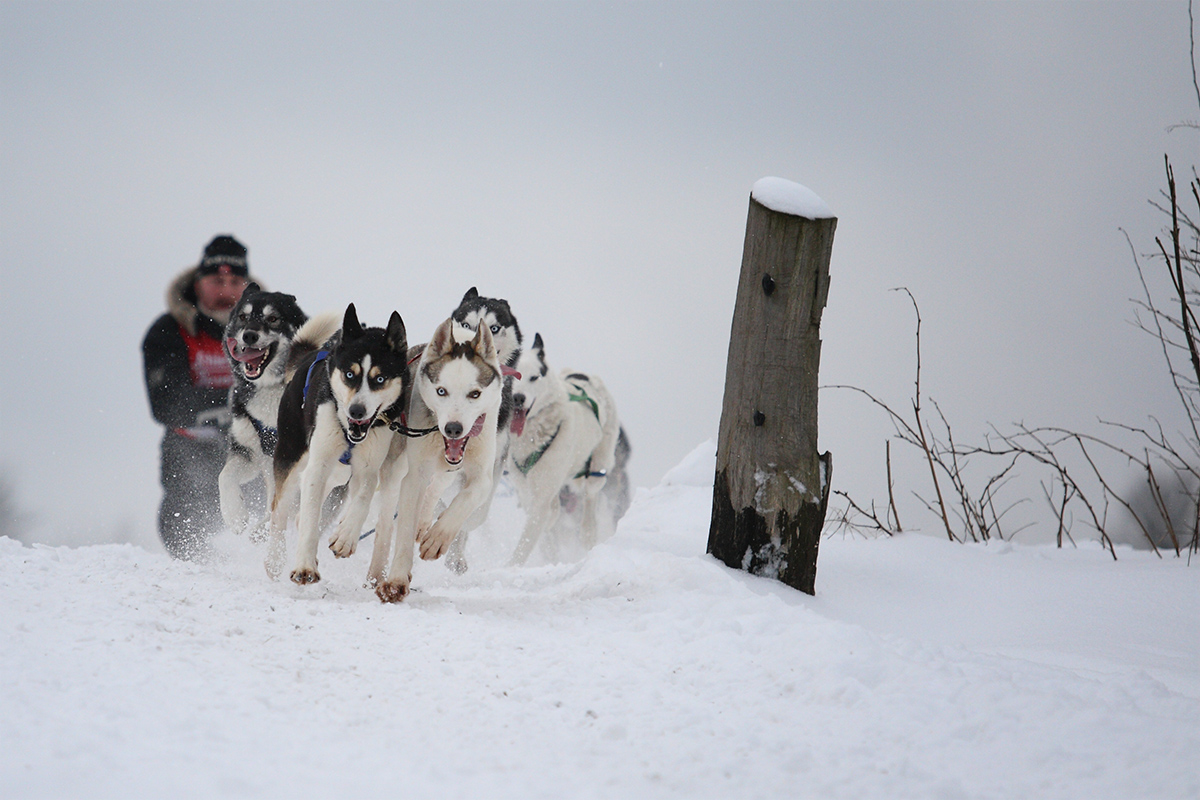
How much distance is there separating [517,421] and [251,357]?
205cm

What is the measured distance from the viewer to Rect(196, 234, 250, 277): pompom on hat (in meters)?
7.00

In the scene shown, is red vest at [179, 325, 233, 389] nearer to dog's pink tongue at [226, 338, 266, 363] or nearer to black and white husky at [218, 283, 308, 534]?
black and white husky at [218, 283, 308, 534]

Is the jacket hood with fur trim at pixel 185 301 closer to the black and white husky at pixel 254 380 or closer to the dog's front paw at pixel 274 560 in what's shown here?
the black and white husky at pixel 254 380

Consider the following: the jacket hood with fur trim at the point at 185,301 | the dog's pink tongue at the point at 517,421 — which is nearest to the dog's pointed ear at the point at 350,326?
the dog's pink tongue at the point at 517,421

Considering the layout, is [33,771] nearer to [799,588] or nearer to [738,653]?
[738,653]

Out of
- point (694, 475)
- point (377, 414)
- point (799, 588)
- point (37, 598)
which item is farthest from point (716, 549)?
point (694, 475)

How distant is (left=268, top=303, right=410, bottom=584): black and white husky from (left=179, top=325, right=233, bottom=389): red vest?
121 inches

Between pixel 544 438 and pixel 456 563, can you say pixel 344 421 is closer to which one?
pixel 456 563

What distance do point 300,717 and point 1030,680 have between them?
2.19m

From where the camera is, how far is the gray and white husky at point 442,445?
12.5ft

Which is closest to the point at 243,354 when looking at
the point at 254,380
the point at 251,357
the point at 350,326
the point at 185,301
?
the point at 251,357

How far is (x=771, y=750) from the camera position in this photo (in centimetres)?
225

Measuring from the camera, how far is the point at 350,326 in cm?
385

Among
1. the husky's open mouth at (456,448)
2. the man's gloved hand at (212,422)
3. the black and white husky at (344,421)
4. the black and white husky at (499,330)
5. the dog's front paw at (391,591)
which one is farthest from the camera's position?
the man's gloved hand at (212,422)
